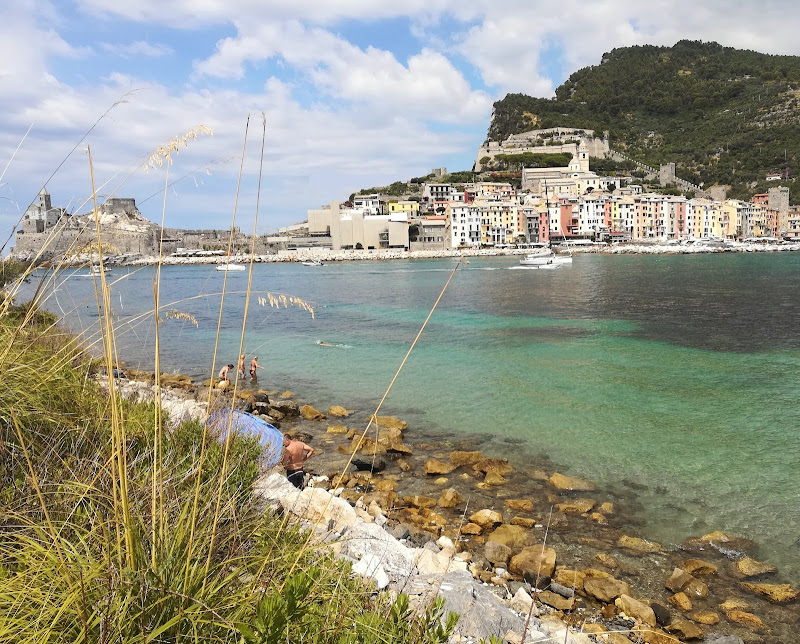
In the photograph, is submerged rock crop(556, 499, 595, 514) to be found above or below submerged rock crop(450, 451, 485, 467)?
below

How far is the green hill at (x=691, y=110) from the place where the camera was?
107 metres

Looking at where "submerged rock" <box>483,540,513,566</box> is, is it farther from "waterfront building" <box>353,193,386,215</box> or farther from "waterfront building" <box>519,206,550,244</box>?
"waterfront building" <box>353,193,386,215</box>

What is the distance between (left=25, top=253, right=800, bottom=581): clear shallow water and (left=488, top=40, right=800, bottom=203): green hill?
96.0 meters

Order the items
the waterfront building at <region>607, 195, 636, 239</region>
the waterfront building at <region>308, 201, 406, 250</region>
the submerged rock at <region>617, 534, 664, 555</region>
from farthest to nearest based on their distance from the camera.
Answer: the waterfront building at <region>308, 201, 406, 250</region> < the waterfront building at <region>607, 195, 636, 239</region> < the submerged rock at <region>617, 534, 664, 555</region>

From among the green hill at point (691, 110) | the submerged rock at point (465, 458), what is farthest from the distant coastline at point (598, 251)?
the submerged rock at point (465, 458)

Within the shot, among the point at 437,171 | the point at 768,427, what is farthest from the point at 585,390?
the point at 437,171

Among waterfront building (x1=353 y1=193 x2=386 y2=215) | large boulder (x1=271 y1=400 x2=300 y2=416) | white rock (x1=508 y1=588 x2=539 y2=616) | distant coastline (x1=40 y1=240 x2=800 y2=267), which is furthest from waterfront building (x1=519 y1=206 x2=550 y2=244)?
white rock (x1=508 y1=588 x2=539 y2=616)

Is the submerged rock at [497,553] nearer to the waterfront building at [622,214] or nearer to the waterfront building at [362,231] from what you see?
the waterfront building at [362,231]

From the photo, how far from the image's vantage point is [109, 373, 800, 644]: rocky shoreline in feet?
11.3

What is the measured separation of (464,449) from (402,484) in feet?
5.18

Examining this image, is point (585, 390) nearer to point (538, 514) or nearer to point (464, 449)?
point (464, 449)

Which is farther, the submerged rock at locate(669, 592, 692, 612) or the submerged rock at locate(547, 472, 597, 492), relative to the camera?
the submerged rock at locate(547, 472, 597, 492)

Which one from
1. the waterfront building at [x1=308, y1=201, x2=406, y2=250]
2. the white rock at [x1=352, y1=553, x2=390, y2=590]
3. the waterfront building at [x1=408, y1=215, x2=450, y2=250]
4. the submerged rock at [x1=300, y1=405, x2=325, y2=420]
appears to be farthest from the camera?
the waterfront building at [x1=308, y1=201, x2=406, y2=250]

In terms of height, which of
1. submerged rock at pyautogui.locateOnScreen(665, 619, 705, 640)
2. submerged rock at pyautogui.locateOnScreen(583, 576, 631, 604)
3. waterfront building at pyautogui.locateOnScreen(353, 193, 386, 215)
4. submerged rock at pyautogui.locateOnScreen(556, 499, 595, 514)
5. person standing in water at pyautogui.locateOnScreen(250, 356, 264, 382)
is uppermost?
waterfront building at pyautogui.locateOnScreen(353, 193, 386, 215)
